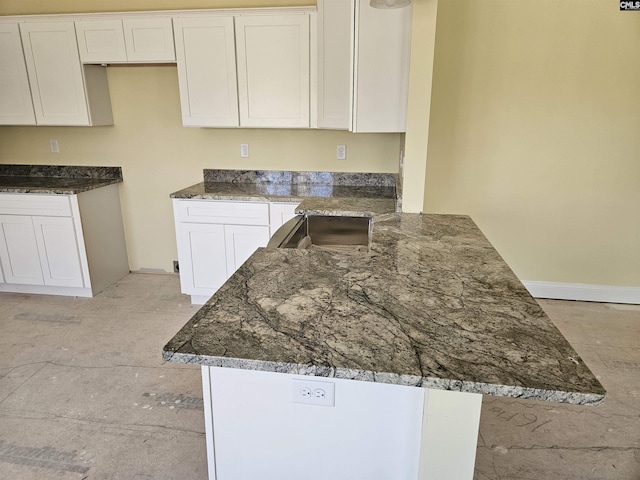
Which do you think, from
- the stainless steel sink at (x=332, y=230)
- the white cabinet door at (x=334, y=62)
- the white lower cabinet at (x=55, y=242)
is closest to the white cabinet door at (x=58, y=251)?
the white lower cabinet at (x=55, y=242)

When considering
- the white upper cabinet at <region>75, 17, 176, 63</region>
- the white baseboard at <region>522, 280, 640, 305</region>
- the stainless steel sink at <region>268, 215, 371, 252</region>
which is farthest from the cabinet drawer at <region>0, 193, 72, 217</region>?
the white baseboard at <region>522, 280, 640, 305</region>

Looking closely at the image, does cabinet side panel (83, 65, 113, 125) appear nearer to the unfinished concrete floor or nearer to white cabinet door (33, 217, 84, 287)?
white cabinet door (33, 217, 84, 287)

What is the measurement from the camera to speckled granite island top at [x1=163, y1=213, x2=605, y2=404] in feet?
3.02

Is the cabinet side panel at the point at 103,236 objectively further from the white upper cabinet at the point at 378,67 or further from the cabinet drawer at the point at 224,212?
the white upper cabinet at the point at 378,67

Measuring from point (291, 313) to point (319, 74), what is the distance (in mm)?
2202

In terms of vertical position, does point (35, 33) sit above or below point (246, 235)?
above

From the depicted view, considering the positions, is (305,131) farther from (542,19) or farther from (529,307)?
(529,307)

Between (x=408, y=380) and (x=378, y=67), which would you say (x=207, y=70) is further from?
(x=408, y=380)

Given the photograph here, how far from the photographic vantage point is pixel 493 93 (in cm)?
321

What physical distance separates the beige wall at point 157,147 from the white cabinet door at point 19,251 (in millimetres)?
704

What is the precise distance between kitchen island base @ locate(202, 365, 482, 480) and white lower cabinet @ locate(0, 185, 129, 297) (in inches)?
107

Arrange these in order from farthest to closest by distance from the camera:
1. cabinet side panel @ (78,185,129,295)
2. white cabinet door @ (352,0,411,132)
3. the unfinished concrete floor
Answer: cabinet side panel @ (78,185,129,295) < white cabinet door @ (352,0,411,132) < the unfinished concrete floor

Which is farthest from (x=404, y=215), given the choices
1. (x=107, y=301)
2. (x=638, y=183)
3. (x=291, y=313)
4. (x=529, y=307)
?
(x=107, y=301)

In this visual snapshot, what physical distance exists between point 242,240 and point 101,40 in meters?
1.79
